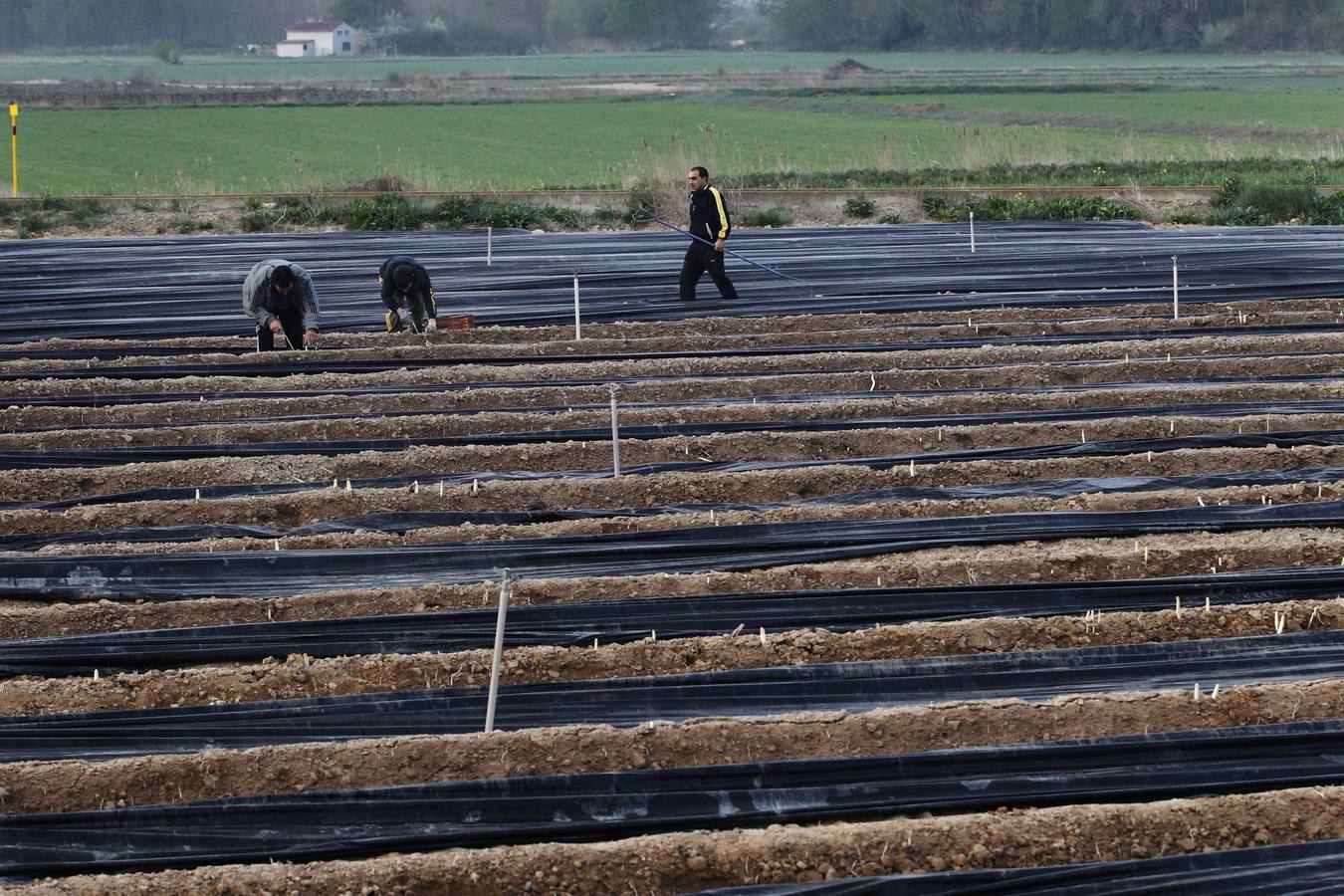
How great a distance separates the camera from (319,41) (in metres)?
99.2

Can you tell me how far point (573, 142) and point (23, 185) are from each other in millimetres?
14098

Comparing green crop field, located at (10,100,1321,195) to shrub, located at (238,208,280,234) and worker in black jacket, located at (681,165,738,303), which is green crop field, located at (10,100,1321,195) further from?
worker in black jacket, located at (681,165,738,303)

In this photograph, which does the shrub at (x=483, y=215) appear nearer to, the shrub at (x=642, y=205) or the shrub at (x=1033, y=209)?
the shrub at (x=642, y=205)

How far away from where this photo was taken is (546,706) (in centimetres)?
616

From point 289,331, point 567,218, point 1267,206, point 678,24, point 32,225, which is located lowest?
point 289,331

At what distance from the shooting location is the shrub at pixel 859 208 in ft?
73.9

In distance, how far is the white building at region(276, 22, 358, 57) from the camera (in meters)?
97.8

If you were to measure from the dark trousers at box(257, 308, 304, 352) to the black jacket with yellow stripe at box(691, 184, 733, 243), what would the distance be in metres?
3.79

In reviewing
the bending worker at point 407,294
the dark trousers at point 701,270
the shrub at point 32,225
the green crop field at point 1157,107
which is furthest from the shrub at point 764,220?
the green crop field at point 1157,107

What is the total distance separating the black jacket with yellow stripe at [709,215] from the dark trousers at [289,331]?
3.79 meters

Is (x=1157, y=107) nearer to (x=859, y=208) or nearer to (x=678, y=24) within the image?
(x=859, y=208)

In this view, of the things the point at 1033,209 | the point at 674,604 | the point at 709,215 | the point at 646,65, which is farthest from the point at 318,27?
the point at 674,604

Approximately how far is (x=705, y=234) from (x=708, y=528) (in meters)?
7.00

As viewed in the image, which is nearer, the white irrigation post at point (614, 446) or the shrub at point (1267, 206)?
the white irrigation post at point (614, 446)
